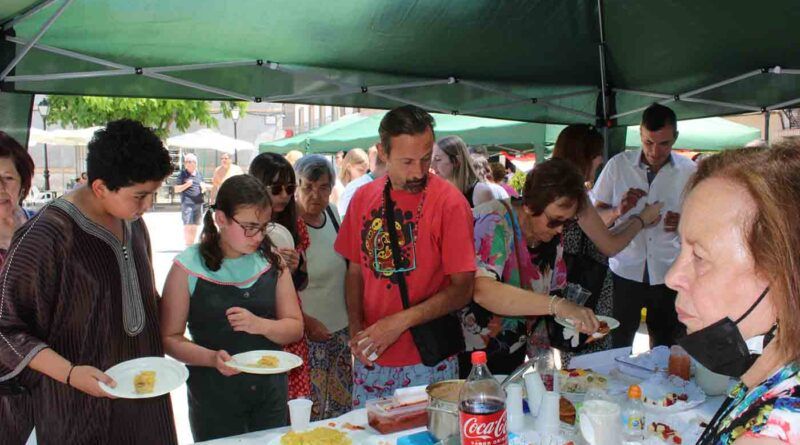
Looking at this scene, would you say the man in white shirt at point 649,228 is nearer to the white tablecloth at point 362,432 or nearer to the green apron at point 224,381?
the white tablecloth at point 362,432

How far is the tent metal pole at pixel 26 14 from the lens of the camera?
2.79 metres

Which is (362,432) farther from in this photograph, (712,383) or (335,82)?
(335,82)

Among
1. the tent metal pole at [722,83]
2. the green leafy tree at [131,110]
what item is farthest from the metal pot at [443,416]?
the green leafy tree at [131,110]

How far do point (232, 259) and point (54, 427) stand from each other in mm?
755

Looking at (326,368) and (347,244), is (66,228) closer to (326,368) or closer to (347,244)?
(347,244)

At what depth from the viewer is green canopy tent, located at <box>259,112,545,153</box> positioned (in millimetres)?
8742

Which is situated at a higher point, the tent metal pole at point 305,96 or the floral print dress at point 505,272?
the tent metal pole at point 305,96

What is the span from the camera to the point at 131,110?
16.0 metres

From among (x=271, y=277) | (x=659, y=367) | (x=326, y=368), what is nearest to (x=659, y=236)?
(x=659, y=367)

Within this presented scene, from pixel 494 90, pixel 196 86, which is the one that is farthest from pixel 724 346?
pixel 494 90

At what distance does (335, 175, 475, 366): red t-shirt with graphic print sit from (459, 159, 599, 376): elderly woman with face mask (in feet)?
0.54

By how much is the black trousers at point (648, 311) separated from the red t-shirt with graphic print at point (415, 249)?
1776 millimetres

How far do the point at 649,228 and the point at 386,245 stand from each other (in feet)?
6.95

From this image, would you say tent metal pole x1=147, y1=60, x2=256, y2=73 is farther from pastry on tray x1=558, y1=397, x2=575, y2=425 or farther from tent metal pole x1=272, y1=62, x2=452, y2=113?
pastry on tray x1=558, y1=397, x2=575, y2=425
